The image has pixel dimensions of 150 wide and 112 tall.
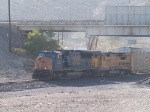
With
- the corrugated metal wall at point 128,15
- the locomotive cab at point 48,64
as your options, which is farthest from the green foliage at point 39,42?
the locomotive cab at point 48,64

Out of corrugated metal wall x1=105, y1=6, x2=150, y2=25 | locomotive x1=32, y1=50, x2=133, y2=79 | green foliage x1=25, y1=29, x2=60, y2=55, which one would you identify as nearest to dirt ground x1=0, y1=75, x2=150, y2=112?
locomotive x1=32, y1=50, x2=133, y2=79

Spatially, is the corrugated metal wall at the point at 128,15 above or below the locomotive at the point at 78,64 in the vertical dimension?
above

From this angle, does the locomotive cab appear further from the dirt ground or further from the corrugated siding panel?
the corrugated siding panel

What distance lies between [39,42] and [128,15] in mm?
14592

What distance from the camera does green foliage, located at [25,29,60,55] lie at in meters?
62.2

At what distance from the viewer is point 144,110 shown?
1900 centimetres

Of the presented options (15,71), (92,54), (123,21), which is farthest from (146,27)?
(15,71)

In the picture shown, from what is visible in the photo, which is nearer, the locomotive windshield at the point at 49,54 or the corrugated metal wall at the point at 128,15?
the locomotive windshield at the point at 49,54

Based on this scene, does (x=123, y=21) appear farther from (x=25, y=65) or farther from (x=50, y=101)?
(x=50, y=101)

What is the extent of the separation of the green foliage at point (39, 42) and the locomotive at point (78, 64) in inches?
653

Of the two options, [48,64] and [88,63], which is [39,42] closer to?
[88,63]

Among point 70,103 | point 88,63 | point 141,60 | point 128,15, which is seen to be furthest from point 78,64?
point 70,103

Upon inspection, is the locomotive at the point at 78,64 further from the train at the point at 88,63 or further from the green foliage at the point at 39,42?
the green foliage at the point at 39,42

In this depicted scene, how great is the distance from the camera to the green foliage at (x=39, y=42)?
62250mm
